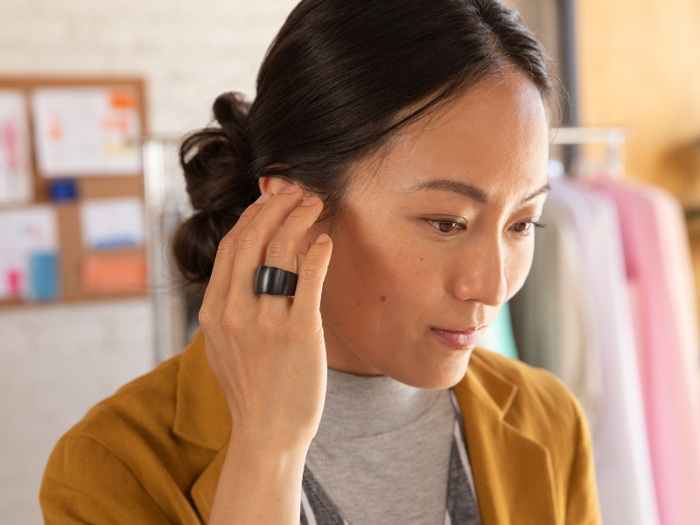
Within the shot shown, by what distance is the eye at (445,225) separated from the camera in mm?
773

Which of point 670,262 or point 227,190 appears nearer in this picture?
point 227,190

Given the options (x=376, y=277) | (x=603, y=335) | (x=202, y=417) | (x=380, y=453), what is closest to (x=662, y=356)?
(x=603, y=335)

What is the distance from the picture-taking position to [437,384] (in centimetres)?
83

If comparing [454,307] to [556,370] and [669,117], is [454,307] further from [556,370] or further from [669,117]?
[669,117]

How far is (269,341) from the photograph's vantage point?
70cm

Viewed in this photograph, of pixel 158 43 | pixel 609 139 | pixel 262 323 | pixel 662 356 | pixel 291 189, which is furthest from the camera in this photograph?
pixel 158 43

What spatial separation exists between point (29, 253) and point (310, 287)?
2.20 metres

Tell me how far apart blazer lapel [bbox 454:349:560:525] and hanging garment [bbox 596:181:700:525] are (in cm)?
88

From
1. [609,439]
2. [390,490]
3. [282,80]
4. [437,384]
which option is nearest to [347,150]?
[282,80]

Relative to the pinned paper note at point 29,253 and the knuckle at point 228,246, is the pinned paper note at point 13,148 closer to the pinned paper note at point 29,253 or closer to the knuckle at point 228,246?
the pinned paper note at point 29,253

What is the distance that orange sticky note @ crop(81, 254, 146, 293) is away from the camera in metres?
2.62

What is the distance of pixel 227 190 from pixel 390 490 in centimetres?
47

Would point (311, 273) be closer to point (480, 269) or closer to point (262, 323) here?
point (262, 323)

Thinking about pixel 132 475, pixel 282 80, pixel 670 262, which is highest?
A: pixel 282 80
